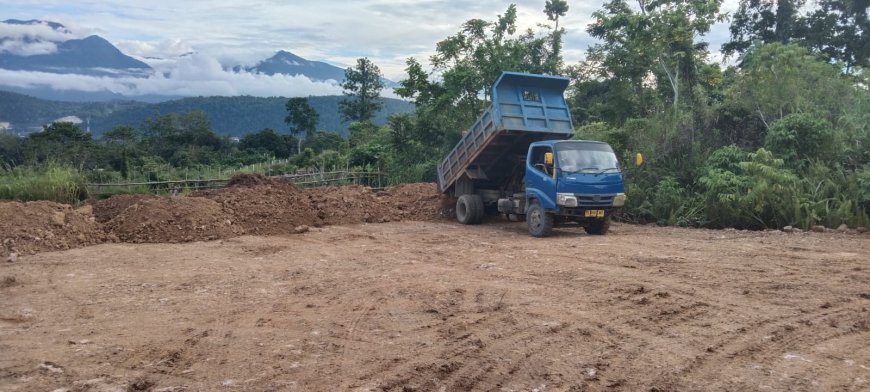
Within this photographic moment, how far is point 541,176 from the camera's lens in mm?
13266

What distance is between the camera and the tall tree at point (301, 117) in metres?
55.7

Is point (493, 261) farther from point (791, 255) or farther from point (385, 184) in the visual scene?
point (385, 184)

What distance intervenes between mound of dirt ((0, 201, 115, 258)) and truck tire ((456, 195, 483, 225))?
25.3 ft

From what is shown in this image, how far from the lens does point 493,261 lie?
34.4 ft

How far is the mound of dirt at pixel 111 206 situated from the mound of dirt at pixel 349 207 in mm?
4013

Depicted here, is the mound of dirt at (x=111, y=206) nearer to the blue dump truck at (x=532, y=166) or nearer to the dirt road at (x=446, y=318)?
the dirt road at (x=446, y=318)

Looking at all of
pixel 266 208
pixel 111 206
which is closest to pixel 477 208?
pixel 266 208

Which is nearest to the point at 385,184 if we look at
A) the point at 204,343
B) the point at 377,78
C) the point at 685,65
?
the point at 685,65

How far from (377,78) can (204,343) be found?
1904 inches

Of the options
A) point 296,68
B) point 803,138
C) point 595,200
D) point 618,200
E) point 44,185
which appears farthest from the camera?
point 296,68

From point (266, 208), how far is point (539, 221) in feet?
20.2

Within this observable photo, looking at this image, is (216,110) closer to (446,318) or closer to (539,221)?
(539,221)

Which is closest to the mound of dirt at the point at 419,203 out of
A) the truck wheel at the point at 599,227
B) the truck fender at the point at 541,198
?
the truck fender at the point at 541,198

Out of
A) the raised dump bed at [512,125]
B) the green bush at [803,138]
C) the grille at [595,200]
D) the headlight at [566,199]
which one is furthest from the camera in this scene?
the green bush at [803,138]
